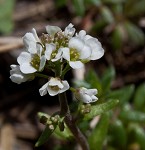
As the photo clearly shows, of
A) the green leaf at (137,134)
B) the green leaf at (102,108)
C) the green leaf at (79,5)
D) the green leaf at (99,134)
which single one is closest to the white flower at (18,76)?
the green leaf at (102,108)

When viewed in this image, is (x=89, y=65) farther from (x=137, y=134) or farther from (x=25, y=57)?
(x=25, y=57)

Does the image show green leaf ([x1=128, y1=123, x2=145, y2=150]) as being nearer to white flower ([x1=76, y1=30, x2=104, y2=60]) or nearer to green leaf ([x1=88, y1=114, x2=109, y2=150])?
green leaf ([x1=88, y1=114, x2=109, y2=150])

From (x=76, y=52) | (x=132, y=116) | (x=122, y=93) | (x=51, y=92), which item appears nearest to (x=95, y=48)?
(x=76, y=52)

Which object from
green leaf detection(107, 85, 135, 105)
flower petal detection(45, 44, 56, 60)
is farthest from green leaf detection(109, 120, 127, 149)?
flower petal detection(45, 44, 56, 60)

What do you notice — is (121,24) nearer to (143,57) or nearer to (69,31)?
(143,57)

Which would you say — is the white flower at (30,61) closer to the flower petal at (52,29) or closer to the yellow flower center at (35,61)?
the yellow flower center at (35,61)

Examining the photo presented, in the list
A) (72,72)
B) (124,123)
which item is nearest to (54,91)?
(124,123)
